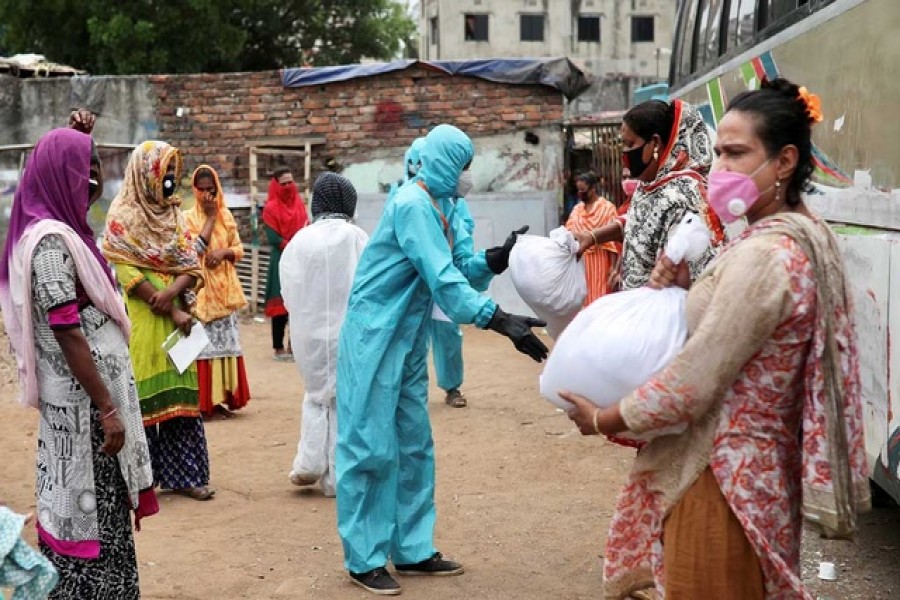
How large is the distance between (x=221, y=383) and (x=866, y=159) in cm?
529

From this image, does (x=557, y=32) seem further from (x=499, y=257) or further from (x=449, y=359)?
(x=499, y=257)

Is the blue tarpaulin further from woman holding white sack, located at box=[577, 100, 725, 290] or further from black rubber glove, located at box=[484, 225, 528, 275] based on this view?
woman holding white sack, located at box=[577, 100, 725, 290]

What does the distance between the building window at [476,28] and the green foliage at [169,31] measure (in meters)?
11.8

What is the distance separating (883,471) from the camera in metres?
4.38

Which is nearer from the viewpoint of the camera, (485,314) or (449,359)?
(485,314)

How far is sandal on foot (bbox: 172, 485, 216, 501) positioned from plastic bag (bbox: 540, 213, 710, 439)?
4.09m

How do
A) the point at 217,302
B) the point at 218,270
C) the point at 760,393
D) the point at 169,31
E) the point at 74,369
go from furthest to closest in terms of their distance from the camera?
the point at 169,31, the point at 218,270, the point at 217,302, the point at 74,369, the point at 760,393

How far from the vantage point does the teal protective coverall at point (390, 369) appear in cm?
464

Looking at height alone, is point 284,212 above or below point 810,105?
below

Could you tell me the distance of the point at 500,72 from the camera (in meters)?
14.5

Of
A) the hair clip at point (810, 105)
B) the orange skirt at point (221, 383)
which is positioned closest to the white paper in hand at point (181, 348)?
the orange skirt at point (221, 383)

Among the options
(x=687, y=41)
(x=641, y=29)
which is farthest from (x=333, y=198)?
(x=641, y=29)

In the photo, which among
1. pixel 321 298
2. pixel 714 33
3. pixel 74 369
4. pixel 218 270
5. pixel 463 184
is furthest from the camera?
pixel 218 270

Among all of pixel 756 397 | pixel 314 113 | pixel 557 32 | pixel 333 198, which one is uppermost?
pixel 557 32
